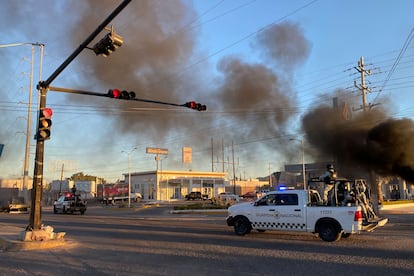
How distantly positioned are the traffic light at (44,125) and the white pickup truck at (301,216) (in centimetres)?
639

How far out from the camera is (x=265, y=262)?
7754 mm

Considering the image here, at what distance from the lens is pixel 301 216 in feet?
37.0

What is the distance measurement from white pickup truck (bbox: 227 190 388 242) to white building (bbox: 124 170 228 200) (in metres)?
48.5

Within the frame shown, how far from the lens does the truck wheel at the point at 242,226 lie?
12.3 meters

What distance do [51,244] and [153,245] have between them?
2.90 metres

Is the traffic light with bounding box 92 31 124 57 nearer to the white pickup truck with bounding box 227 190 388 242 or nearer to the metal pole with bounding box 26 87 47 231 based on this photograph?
the metal pole with bounding box 26 87 47 231

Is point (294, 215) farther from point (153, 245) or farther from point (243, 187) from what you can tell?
point (243, 187)

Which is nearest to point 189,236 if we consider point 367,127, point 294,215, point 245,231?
point 245,231

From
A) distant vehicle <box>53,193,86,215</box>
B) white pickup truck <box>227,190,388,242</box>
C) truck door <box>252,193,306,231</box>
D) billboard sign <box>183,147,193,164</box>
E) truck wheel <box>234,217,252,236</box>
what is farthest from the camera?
billboard sign <box>183,147,193,164</box>

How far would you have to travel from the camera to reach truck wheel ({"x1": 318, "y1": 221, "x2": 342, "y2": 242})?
35.1 feet

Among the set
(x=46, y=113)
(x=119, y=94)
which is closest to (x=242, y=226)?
(x=119, y=94)

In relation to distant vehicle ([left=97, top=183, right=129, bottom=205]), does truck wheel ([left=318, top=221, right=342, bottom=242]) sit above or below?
below

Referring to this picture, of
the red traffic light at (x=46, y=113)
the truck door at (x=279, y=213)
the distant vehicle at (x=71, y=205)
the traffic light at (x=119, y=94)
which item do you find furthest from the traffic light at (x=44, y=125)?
the distant vehicle at (x=71, y=205)

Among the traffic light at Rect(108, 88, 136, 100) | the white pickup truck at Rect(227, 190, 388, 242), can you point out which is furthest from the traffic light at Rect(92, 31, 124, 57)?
the white pickup truck at Rect(227, 190, 388, 242)
